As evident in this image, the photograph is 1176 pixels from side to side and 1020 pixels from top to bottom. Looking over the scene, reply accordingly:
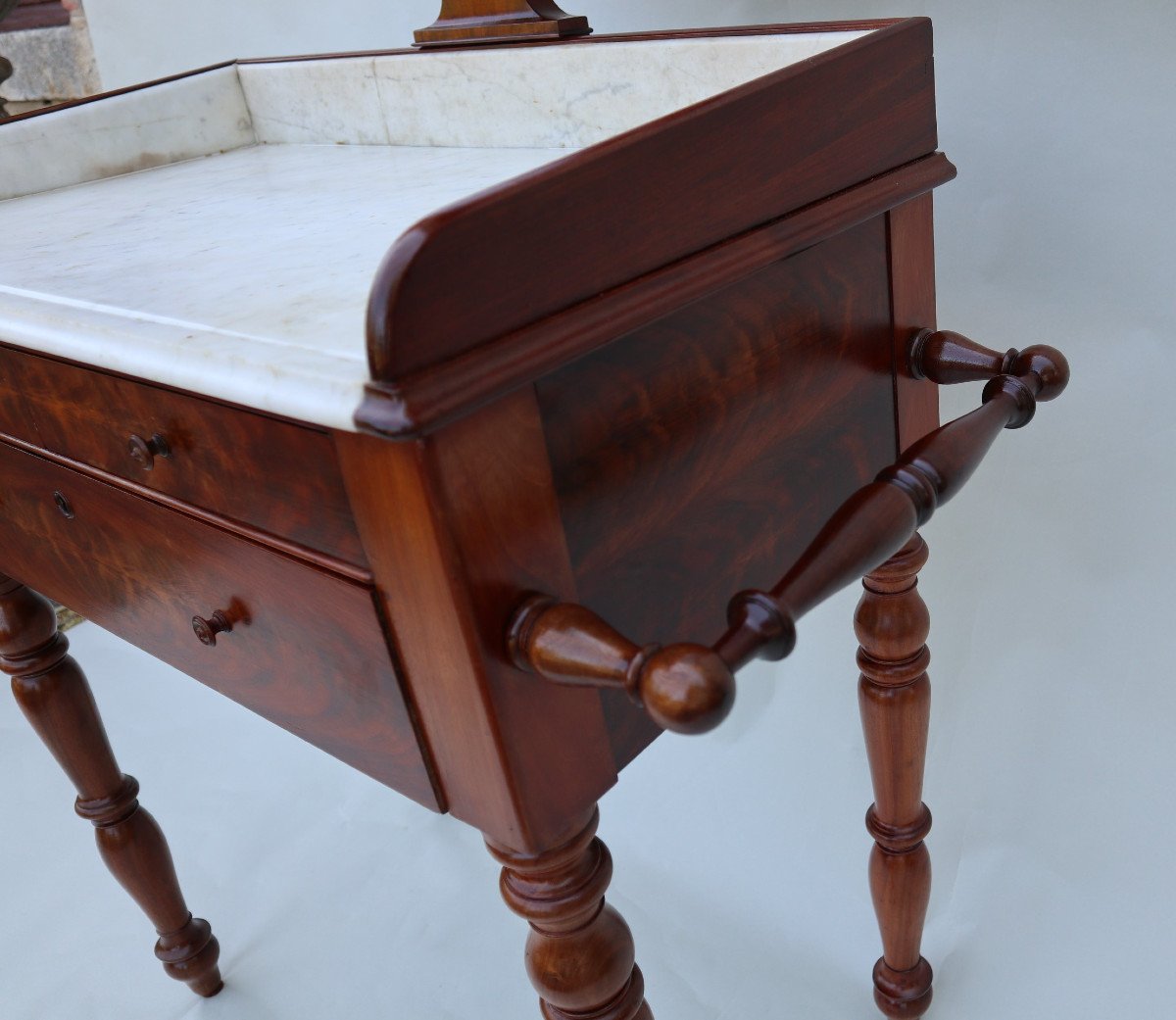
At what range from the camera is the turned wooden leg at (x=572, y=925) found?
29.4 inches

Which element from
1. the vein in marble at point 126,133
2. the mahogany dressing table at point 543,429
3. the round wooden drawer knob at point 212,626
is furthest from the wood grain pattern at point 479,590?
the vein in marble at point 126,133

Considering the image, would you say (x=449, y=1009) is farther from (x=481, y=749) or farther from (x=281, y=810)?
(x=481, y=749)

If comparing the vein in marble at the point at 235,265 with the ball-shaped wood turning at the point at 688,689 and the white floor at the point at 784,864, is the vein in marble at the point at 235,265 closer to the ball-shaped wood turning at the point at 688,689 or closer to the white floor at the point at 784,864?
the ball-shaped wood turning at the point at 688,689

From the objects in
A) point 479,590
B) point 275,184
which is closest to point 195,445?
point 479,590

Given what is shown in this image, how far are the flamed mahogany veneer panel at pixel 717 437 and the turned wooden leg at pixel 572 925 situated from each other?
2.8 inches

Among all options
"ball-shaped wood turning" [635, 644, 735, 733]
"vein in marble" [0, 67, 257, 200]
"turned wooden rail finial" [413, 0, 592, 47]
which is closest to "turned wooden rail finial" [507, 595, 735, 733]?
"ball-shaped wood turning" [635, 644, 735, 733]

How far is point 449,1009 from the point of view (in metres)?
1.36

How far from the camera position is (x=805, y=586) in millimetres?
700

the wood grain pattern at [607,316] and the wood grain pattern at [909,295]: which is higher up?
the wood grain pattern at [607,316]

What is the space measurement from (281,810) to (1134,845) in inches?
42.0

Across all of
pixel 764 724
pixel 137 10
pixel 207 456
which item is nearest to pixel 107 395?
pixel 207 456

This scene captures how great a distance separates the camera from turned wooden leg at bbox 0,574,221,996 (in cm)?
124

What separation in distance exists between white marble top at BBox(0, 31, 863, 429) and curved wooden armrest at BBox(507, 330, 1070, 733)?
0.53 feet

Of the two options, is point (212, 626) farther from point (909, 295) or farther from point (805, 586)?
point (909, 295)
